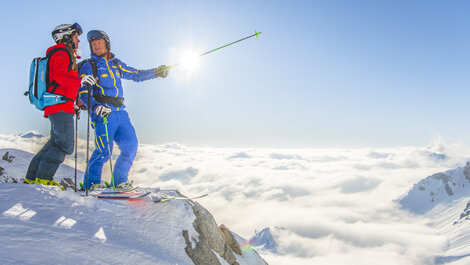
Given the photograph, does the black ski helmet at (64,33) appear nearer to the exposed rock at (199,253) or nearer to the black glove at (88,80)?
the black glove at (88,80)

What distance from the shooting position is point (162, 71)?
7.74 metres

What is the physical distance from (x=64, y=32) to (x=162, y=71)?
8.57ft

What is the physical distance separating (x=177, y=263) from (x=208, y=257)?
1.59 m

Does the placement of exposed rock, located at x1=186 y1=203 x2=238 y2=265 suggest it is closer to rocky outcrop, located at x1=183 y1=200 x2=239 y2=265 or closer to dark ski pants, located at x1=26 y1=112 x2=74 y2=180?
rocky outcrop, located at x1=183 y1=200 x2=239 y2=265

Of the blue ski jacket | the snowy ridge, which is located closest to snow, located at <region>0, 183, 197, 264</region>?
the snowy ridge

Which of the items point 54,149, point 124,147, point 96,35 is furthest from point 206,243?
point 96,35

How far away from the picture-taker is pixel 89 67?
20.7 ft

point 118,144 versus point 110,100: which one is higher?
point 110,100

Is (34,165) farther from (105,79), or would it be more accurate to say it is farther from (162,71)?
(162,71)

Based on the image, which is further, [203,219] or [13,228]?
[203,219]

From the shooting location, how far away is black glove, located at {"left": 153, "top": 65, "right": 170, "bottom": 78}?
304 inches

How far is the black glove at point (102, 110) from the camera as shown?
6.04 m

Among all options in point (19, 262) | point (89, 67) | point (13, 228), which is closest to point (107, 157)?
point (89, 67)

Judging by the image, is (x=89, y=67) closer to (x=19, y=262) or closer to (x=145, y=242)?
(x=145, y=242)
